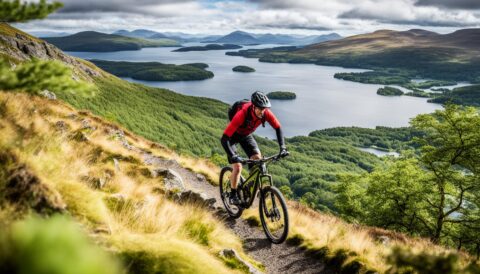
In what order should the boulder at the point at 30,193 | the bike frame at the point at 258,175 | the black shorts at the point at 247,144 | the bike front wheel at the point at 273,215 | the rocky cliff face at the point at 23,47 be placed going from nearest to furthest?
the boulder at the point at 30,193 < the bike front wheel at the point at 273,215 < the bike frame at the point at 258,175 < the black shorts at the point at 247,144 < the rocky cliff face at the point at 23,47

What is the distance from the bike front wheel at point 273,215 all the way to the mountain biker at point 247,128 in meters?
1.10

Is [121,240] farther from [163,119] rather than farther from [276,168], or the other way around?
[163,119]

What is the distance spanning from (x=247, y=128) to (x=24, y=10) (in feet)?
22.7

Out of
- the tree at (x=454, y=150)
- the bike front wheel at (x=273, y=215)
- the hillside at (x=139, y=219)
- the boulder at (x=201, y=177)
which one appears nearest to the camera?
the hillside at (x=139, y=219)

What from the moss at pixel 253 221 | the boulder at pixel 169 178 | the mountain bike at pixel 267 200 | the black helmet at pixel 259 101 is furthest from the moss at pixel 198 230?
the boulder at pixel 169 178

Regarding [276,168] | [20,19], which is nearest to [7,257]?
[20,19]

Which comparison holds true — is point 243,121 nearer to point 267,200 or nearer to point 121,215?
point 267,200

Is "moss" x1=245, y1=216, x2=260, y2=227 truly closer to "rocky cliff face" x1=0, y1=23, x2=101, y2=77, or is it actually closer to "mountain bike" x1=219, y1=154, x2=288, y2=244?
"mountain bike" x1=219, y1=154, x2=288, y2=244

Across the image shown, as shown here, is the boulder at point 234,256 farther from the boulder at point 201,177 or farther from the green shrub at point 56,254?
the boulder at point 201,177

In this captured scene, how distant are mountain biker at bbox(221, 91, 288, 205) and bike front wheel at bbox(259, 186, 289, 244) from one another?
1099mm

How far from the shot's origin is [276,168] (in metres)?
165

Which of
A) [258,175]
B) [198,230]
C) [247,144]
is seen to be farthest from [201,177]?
[198,230]

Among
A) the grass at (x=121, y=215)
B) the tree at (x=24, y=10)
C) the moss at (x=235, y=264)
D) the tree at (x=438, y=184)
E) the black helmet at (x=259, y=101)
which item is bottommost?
the tree at (x=438, y=184)

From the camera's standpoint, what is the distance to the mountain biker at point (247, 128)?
357 inches
